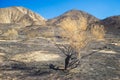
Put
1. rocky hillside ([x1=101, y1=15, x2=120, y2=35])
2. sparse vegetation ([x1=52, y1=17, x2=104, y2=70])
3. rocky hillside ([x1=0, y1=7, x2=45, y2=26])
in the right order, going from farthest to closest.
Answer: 1. rocky hillside ([x1=0, y1=7, x2=45, y2=26])
2. rocky hillside ([x1=101, y1=15, x2=120, y2=35])
3. sparse vegetation ([x1=52, y1=17, x2=104, y2=70])

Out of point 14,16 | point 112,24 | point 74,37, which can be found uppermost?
point 14,16

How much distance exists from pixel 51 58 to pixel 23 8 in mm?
171217

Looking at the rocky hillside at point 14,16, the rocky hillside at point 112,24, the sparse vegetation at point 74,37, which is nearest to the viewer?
the sparse vegetation at point 74,37

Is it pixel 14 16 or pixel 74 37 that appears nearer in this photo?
pixel 74 37

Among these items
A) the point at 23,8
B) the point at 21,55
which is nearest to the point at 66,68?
the point at 21,55

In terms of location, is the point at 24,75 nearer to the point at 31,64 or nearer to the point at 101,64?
the point at 31,64

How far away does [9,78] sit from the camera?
833 inches

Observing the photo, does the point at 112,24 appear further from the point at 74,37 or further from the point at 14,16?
the point at 14,16

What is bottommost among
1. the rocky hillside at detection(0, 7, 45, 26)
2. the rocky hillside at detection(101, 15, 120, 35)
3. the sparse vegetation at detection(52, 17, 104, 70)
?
the sparse vegetation at detection(52, 17, 104, 70)

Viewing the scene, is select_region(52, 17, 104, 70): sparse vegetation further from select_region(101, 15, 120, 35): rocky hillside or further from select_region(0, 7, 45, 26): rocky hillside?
select_region(0, 7, 45, 26): rocky hillside

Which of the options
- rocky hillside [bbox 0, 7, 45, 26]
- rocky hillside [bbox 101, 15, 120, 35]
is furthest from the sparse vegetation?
rocky hillside [bbox 0, 7, 45, 26]

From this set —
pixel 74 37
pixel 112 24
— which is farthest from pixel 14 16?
pixel 74 37

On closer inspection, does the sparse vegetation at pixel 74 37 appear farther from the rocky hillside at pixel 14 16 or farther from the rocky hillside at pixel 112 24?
the rocky hillside at pixel 14 16

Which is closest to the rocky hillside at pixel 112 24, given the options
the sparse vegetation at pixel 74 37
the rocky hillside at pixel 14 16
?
the rocky hillside at pixel 14 16
